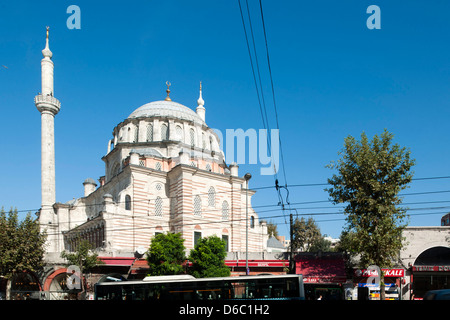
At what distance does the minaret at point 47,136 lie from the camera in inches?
1656

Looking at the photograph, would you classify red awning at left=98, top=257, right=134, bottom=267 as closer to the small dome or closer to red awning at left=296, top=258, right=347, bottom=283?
red awning at left=296, top=258, right=347, bottom=283

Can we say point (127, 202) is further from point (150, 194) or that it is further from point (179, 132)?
point (179, 132)

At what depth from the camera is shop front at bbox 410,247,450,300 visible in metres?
29.0

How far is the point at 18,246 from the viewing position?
1134 inches

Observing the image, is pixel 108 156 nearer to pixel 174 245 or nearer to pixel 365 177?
pixel 174 245

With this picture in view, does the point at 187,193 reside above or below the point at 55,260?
above

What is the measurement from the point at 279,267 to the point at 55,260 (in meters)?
17.1

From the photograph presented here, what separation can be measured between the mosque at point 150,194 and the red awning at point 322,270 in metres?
7.37

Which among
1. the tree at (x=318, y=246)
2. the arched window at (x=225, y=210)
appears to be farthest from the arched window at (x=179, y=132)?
the tree at (x=318, y=246)

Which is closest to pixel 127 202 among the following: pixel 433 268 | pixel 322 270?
pixel 322 270

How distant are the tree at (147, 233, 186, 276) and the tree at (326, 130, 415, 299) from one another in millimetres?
11482

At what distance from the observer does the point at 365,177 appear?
25312 mm

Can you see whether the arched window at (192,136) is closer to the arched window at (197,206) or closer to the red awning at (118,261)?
the arched window at (197,206)
